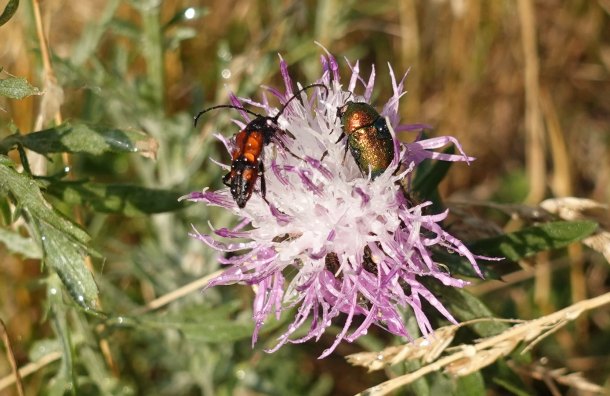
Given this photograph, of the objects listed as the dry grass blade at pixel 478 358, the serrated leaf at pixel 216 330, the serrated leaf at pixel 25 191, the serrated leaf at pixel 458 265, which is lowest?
the serrated leaf at pixel 216 330

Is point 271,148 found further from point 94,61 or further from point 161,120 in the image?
point 94,61

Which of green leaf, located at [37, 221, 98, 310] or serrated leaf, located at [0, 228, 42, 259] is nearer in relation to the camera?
green leaf, located at [37, 221, 98, 310]

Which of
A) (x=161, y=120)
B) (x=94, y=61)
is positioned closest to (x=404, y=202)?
(x=161, y=120)

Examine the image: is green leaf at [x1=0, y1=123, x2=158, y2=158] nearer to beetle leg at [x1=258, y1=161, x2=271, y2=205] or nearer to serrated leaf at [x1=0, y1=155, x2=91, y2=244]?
serrated leaf at [x1=0, y1=155, x2=91, y2=244]

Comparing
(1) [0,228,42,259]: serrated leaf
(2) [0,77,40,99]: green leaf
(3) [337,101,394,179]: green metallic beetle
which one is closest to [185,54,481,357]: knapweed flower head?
(3) [337,101,394,179]: green metallic beetle

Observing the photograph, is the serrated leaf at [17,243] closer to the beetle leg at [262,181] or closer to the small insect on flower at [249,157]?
the small insect on flower at [249,157]

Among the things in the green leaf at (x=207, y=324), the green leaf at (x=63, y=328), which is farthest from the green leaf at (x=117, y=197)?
the green leaf at (x=207, y=324)
